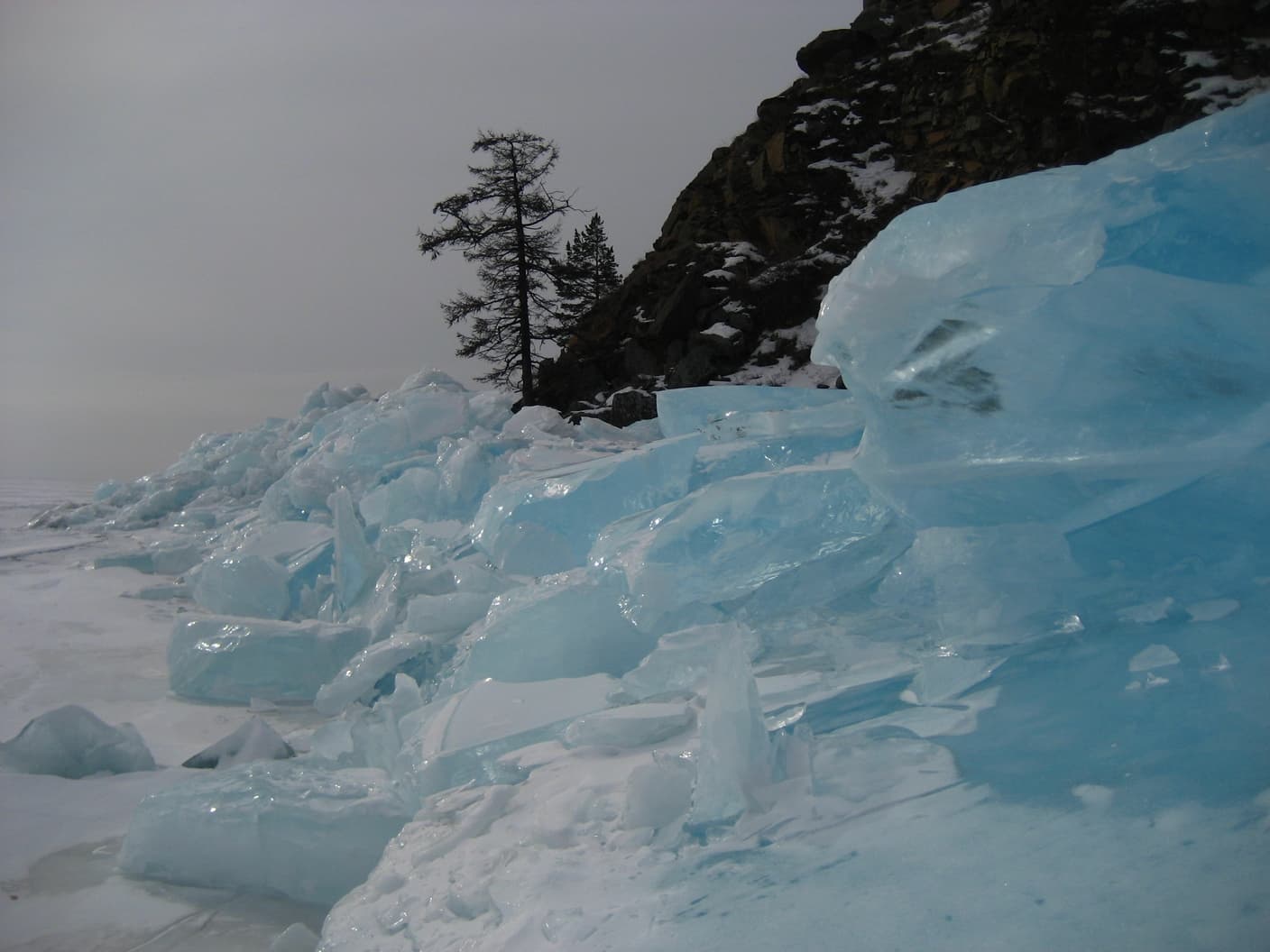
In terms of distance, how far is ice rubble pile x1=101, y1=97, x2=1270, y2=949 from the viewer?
1.32m

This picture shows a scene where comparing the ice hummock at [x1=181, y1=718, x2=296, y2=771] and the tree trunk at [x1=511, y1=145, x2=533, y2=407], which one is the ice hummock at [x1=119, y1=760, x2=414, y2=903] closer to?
the ice hummock at [x1=181, y1=718, x2=296, y2=771]

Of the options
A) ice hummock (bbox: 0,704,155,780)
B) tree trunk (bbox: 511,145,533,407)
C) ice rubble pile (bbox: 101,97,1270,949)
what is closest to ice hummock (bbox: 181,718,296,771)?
ice hummock (bbox: 0,704,155,780)

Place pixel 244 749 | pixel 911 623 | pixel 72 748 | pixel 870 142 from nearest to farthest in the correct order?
pixel 911 623, pixel 72 748, pixel 244 749, pixel 870 142

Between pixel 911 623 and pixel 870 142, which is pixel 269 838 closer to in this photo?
pixel 911 623

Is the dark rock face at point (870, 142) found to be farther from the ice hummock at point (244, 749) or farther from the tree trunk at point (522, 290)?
the ice hummock at point (244, 749)

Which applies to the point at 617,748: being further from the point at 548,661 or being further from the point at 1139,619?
the point at 1139,619

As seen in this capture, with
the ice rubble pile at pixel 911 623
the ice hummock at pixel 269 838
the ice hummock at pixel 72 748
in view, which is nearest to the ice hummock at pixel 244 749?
the ice hummock at pixel 72 748

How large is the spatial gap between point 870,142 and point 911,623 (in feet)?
53.5

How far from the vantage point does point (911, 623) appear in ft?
6.29

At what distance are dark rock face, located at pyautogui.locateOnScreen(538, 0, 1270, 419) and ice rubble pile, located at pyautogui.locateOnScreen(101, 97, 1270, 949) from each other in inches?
438

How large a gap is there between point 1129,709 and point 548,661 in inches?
58.3

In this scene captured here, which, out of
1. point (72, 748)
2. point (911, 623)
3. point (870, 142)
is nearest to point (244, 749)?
point (72, 748)

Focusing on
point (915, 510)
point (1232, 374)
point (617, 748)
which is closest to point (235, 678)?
point (617, 748)

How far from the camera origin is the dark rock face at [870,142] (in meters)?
12.7
